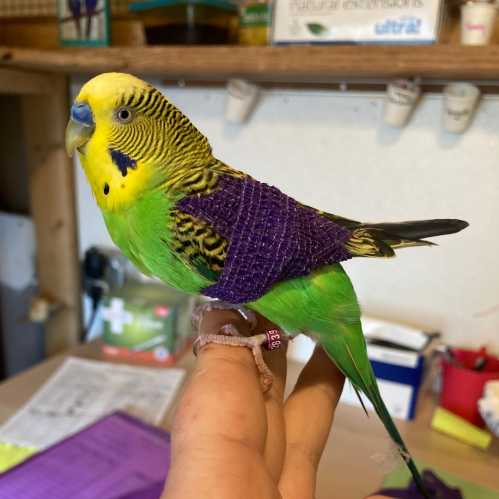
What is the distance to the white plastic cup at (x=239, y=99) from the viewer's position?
1.09 m

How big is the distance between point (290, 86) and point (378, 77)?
20 cm

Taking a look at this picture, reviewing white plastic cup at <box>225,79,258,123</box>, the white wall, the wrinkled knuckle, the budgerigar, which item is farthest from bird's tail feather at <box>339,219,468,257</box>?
white plastic cup at <box>225,79,258,123</box>

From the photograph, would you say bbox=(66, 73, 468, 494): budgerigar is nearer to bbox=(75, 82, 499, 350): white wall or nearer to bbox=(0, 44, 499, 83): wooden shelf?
bbox=(0, 44, 499, 83): wooden shelf

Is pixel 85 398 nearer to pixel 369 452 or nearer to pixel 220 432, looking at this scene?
pixel 369 452

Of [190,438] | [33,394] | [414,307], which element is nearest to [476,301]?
[414,307]

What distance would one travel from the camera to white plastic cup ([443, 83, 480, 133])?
0.90 meters

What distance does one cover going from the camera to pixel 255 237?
0.51 m

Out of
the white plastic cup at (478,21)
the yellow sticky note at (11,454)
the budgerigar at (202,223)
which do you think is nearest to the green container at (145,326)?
the yellow sticky note at (11,454)

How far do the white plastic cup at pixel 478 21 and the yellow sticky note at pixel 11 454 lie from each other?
1.04 metres

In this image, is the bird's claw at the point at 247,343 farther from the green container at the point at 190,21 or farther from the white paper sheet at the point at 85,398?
the green container at the point at 190,21

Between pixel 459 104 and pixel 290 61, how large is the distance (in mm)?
303

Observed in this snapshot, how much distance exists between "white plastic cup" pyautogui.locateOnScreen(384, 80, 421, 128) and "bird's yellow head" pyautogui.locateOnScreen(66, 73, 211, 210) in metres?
0.54

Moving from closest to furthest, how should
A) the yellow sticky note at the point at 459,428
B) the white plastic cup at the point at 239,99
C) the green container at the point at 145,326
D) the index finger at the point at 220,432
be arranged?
1. the index finger at the point at 220,432
2. the yellow sticky note at the point at 459,428
3. the white plastic cup at the point at 239,99
4. the green container at the point at 145,326

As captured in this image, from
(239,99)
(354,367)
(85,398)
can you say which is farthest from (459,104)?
(85,398)
